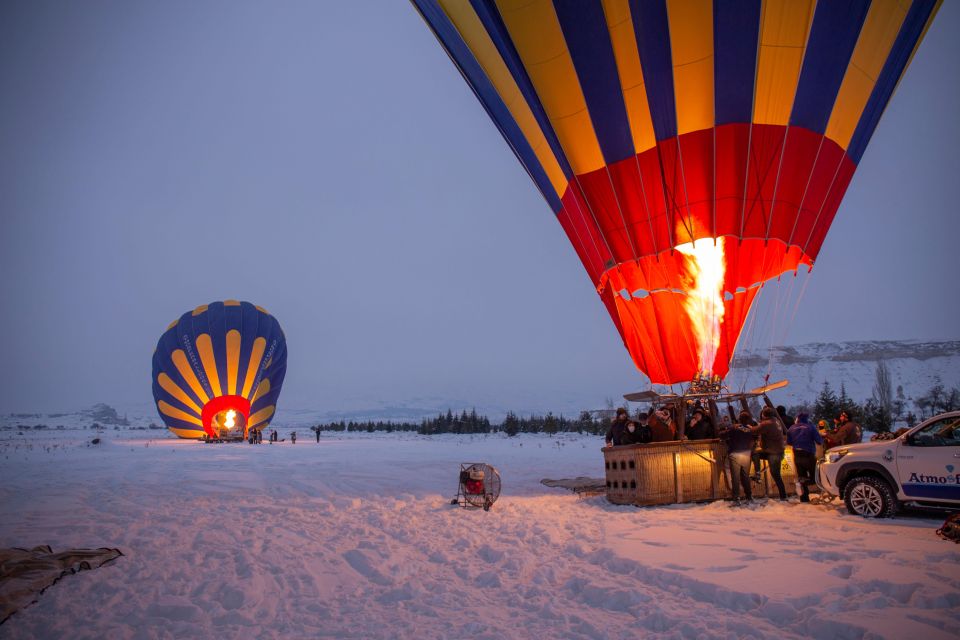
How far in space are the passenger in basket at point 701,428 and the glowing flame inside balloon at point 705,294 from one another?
3.39ft

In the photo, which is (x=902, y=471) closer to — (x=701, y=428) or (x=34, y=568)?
(x=701, y=428)

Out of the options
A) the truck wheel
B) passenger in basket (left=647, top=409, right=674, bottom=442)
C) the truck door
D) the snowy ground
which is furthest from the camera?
passenger in basket (left=647, top=409, right=674, bottom=442)

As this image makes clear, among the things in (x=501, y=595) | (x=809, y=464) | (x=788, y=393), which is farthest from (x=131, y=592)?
(x=788, y=393)

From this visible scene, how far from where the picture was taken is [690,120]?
29.2ft

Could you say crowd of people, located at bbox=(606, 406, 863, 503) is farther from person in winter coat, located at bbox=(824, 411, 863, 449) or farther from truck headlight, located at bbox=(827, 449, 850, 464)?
truck headlight, located at bbox=(827, 449, 850, 464)

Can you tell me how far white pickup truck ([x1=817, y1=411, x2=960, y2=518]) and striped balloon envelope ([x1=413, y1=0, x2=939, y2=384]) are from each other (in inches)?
109

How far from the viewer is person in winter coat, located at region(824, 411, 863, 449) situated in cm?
885

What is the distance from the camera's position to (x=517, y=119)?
9.97m

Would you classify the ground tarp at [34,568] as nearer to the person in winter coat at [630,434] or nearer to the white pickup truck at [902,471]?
the person in winter coat at [630,434]

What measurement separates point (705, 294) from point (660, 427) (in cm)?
245

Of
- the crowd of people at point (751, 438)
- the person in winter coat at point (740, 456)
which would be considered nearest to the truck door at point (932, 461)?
the crowd of people at point (751, 438)

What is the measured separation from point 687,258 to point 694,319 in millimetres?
1066

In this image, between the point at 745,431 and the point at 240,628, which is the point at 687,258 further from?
the point at 240,628

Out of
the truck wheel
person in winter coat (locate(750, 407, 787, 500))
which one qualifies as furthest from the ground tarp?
the truck wheel
